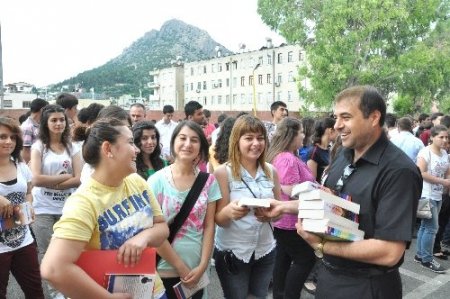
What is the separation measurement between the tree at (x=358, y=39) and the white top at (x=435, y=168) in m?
14.7

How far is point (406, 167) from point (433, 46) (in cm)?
2355

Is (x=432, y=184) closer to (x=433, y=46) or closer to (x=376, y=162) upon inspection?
(x=376, y=162)

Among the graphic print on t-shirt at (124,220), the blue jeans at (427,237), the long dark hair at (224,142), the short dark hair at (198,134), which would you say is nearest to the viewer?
the graphic print on t-shirt at (124,220)

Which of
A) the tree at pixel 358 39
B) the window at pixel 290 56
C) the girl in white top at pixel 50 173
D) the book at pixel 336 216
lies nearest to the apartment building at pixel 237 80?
the window at pixel 290 56

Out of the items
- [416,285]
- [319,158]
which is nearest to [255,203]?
[319,158]

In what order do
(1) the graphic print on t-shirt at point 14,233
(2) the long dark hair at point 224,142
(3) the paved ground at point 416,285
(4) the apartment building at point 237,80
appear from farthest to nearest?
1. (4) the apartment building at point 237,80
2. (3) the paved ground at point 416,285
3. (2) the long dark hair at point 224,142
4. (1) the graphic print on t-shirt at point 14,233

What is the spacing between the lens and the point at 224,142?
4.38 m

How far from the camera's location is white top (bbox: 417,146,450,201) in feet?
18.5

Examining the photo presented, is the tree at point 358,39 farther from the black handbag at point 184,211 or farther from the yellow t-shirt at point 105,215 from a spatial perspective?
the yellow t-shirt at point 105,215

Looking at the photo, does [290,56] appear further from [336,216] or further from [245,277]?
[336,216]

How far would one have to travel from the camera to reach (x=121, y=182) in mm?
2031

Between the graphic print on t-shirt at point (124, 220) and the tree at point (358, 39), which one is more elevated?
the tree at point (358, 39)

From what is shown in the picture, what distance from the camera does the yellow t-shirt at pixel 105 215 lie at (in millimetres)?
1714

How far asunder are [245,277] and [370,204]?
1384 millimetres
